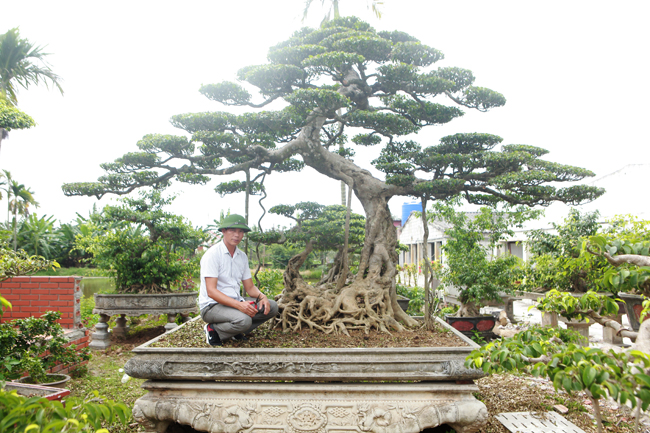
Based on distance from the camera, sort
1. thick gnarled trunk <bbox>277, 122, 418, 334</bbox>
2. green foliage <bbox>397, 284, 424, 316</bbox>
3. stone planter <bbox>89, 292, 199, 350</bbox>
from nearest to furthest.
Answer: thick gnarled trunk <bbox>277, 122, 418, 334</bbox>
stone planter <bbox>89, 292, 199, 350</bbox>
green foliage <bbox>397, 284, 424, 316</bbox>

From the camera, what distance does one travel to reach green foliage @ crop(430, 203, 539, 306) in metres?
5.64

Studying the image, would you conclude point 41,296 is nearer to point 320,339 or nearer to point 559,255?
point 320,339

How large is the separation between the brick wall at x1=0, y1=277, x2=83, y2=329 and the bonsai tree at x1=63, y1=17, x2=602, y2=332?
125 cm

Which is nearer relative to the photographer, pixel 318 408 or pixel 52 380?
pixel 318 408

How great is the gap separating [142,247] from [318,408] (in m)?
3.94

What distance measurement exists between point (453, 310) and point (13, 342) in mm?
5778

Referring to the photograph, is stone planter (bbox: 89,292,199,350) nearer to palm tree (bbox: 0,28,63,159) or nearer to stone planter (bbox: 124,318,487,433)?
stone planter (bbox: 124,318,487,433)

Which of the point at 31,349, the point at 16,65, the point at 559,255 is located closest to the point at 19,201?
the point at 16,65

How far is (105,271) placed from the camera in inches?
230

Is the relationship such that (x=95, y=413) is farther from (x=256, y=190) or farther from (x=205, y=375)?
(x=256, y=190)

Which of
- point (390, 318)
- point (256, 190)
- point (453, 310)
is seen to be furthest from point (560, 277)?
point (256, 190)

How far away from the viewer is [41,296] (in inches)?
185

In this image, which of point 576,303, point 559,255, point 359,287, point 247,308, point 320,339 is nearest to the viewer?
point 576,303

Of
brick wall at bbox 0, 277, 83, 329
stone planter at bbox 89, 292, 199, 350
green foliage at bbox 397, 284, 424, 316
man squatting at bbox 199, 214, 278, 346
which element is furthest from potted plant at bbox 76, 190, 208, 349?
green foliage at bbox 397, 284, 424, 316
